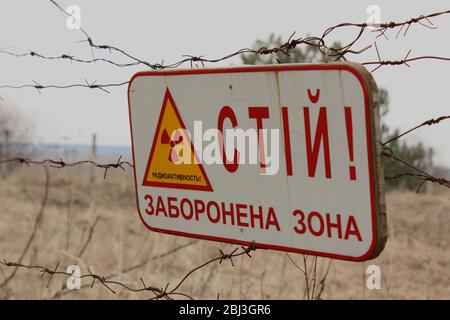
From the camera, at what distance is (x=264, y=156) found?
5.63 feet

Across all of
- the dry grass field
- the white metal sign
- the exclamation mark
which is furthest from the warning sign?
the dry grass field

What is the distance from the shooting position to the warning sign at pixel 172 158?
192cm

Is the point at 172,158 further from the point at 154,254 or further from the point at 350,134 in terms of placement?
the point at 154,254

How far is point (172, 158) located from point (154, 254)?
454 centimetres

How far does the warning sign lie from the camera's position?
1.92 meters

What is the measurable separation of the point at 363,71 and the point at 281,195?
1.27 feet

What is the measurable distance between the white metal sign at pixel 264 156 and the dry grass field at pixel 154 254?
1125 millimetres

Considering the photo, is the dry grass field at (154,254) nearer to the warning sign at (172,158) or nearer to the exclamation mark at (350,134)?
the warning sign at (172,158)

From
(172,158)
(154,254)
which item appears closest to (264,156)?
(172,158)

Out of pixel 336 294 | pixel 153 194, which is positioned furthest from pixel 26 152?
pixel 153 194

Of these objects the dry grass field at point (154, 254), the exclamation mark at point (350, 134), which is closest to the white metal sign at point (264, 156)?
the exclamation mark at point (350, 134)

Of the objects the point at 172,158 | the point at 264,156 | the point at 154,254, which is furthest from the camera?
the point at 154,254

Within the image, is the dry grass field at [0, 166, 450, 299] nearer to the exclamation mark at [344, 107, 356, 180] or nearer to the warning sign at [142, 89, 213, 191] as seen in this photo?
the warning sign at [142, 89, 213, 191]

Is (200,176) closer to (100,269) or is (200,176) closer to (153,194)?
(153,194)
